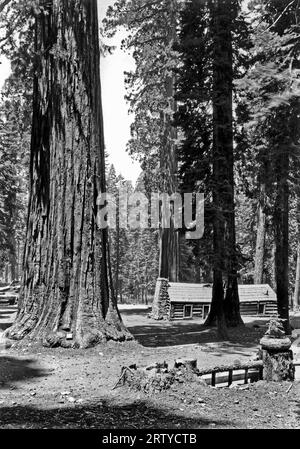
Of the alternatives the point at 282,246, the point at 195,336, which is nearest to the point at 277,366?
the point at 195,336

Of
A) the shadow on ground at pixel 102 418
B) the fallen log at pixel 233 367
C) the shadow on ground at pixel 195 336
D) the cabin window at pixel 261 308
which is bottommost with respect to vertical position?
the cabin window at pixel 261 308

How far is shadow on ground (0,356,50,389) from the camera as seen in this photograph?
6.42m

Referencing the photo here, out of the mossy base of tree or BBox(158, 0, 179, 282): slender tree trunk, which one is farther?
BBox(158, 0, 179, 282): slender tree trunk

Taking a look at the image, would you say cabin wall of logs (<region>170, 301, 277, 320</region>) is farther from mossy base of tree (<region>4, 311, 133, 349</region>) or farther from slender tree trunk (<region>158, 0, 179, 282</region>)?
mossy base of tree (<region>4, 311, 133, 349</region>)

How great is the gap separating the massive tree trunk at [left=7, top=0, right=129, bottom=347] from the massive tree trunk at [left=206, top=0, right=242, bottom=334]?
502cm

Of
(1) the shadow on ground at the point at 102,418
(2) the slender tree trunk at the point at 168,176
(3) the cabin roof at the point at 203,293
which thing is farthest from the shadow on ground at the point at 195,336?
(2) the slender tree trunk at the point at 168,176

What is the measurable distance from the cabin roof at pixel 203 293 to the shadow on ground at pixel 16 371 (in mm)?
12781

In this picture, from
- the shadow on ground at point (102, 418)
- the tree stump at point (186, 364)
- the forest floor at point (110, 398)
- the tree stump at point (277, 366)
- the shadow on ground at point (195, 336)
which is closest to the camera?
the shadow on ground at point (102, 418)

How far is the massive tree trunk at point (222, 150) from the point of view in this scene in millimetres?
13203

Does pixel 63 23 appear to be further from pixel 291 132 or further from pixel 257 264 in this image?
pixel 257 264

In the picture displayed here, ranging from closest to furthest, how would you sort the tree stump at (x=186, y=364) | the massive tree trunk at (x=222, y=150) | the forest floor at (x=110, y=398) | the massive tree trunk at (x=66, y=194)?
the forest floor at (x=110, y=398) → the tree stump at (x=186, y=364) → the massive tree trunk at (x=66, y=194) → the massive tree trunk at (x=222, y=150)

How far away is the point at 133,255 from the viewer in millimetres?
71812

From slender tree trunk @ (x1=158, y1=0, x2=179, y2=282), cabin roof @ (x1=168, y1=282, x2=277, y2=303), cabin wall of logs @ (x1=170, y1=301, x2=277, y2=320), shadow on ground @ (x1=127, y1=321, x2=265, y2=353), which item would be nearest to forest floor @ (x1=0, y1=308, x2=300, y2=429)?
shadow on ground @ (x1=127, y1=321, x2=265, y2=353)

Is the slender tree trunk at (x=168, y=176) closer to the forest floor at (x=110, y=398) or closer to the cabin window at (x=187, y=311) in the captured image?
the cabin window at (x=187, y=311)
